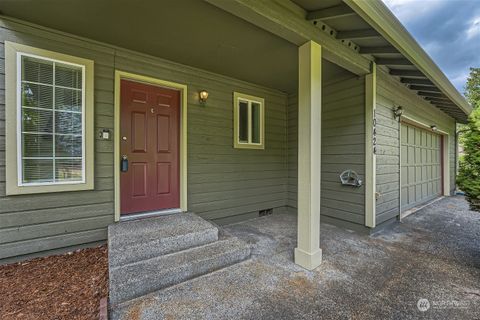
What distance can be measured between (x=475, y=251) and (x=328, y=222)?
179 centimetres

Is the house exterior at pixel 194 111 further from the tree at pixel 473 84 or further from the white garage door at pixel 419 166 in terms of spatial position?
the tree at pixel 473 84

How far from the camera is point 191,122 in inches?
127

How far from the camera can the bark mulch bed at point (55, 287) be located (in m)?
1.51

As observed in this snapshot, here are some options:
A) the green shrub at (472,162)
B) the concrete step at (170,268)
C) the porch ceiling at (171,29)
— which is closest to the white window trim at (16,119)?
the porch ceiling at (171,29)

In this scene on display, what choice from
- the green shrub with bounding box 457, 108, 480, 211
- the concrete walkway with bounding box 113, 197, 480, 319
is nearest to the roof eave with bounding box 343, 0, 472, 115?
the green shrub with bounding box 457, 108, 480, 211

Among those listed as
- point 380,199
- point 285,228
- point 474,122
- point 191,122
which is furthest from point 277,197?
point 474,122

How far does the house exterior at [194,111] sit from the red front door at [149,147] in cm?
2

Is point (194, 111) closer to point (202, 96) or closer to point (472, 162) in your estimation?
point (202, 96)

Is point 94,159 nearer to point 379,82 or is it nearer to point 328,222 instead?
point 328,222

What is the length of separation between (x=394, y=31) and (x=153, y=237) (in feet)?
11.2

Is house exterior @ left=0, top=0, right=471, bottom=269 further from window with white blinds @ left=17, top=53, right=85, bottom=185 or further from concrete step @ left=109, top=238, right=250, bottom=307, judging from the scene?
concrete step @ left=109, top=238, right=250, bottom=307

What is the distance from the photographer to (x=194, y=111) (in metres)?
3.28

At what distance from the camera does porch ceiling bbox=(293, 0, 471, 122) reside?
6.53 ft

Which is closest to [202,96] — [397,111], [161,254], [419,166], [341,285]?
[161,254]
